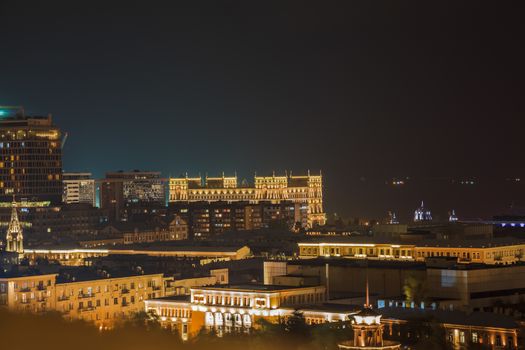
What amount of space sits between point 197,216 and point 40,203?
48.2ft

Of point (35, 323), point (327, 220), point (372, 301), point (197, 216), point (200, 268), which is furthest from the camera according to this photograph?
point (327, 220)

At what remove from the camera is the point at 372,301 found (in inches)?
2110

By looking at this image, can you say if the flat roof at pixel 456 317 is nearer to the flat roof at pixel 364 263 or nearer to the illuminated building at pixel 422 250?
the flat roof at pixel 364 263

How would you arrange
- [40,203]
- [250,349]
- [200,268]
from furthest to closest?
[40,203] → [200,268] → [250,349]

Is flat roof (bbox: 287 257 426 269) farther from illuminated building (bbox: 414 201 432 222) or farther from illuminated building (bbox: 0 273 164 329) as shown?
illuminated building (bbox: 414 201 432 222)

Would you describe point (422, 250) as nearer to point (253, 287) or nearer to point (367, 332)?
point (253, 287)

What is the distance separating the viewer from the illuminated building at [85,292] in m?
58.4

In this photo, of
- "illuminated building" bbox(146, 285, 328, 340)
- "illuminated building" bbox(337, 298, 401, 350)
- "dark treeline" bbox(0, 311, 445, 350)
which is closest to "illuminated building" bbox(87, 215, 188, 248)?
"illuminated building" bbox(146, 285, 328, 340)

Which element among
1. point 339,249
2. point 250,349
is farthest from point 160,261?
point 250,349

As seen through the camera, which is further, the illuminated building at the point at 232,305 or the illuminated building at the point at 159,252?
the illuminated building at the point at 159,252

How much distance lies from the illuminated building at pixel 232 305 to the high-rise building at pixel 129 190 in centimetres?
8579

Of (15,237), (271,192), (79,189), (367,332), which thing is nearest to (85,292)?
(367,332)

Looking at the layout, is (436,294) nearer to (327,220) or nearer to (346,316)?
(346,316)

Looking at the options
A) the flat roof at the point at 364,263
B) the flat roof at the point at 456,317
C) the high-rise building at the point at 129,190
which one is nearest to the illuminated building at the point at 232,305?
the flat roof at the point at 364,263
